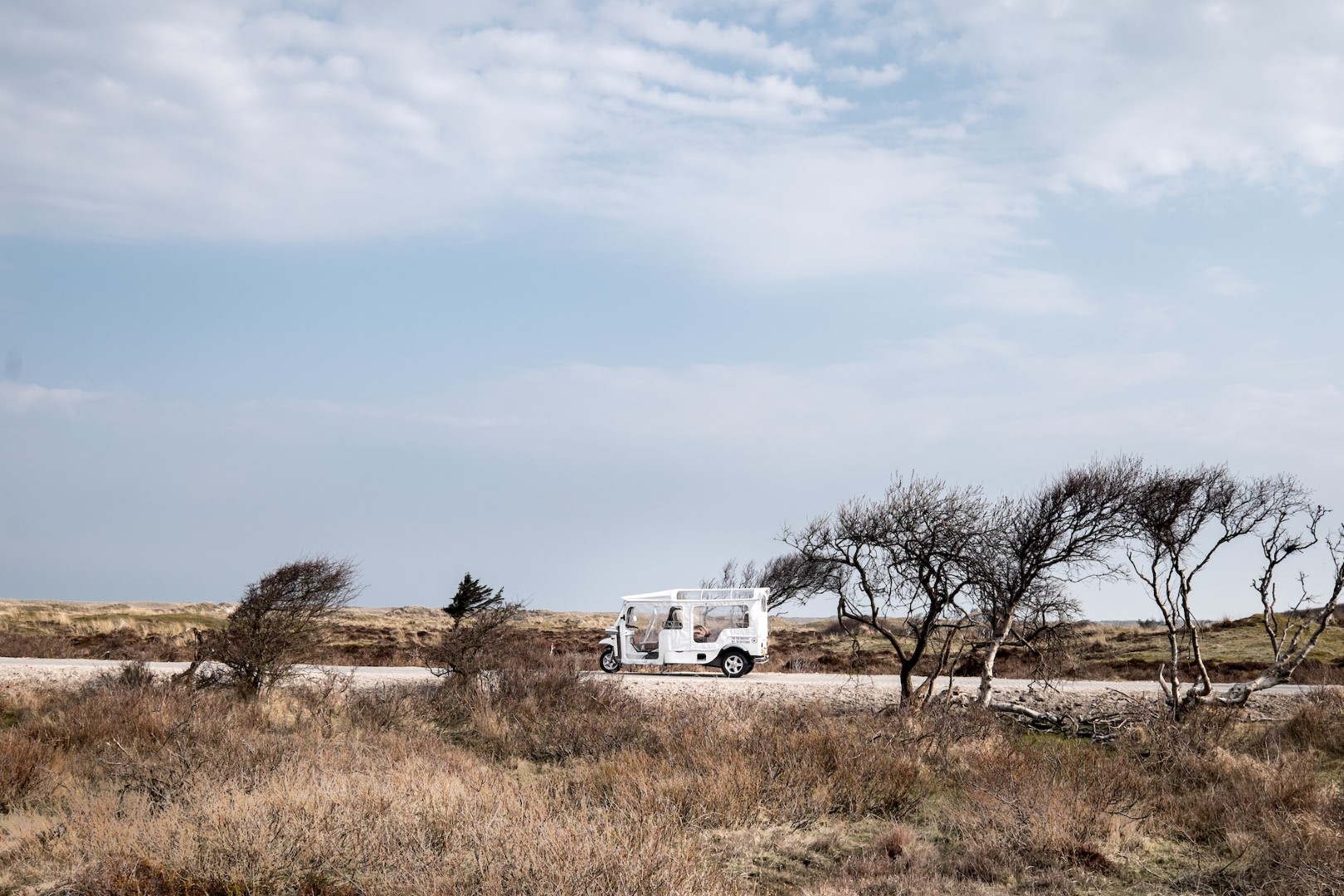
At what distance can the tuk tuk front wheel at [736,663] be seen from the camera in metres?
24.0

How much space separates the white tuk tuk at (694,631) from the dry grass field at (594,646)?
1433 millimetres

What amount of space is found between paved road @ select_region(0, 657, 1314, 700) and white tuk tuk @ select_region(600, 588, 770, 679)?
0.48 meters

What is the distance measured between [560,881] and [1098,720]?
1438 centimetres

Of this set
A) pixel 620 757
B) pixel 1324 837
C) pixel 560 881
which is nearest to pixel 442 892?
pixel 560 881

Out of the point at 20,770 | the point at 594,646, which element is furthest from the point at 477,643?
the point at 594,646

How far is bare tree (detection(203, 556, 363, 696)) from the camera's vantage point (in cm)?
1859

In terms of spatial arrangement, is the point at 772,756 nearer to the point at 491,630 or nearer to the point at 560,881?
the point at 560,881

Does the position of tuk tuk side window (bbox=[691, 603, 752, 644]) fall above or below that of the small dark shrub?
above

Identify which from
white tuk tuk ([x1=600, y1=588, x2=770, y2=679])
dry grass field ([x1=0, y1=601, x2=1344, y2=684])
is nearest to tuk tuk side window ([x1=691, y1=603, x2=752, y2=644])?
white tuk tuk ([x1=600, y1=588, x2=770, y2=679])

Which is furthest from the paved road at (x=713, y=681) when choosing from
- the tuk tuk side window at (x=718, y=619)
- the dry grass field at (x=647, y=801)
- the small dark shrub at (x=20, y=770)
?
the small dark shrub at (x=20, y=770)

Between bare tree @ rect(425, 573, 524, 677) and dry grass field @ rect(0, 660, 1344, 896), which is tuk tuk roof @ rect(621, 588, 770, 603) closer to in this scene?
bare tree @ rect(425, 573, 524, 677)

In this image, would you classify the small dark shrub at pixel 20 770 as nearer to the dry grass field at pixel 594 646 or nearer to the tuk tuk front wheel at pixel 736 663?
the dry grass field at pixel 594 646

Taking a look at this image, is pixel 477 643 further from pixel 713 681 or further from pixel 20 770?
pixel 20 770

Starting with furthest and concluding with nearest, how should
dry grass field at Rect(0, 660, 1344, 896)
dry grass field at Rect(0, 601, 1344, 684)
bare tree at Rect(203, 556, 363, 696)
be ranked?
dry grass field at Rect(0, 601, 1344, 684), bare tree at Rect(203, 556, 363, 696), dry grass field at Rect(0, 660, 1344, 896)
